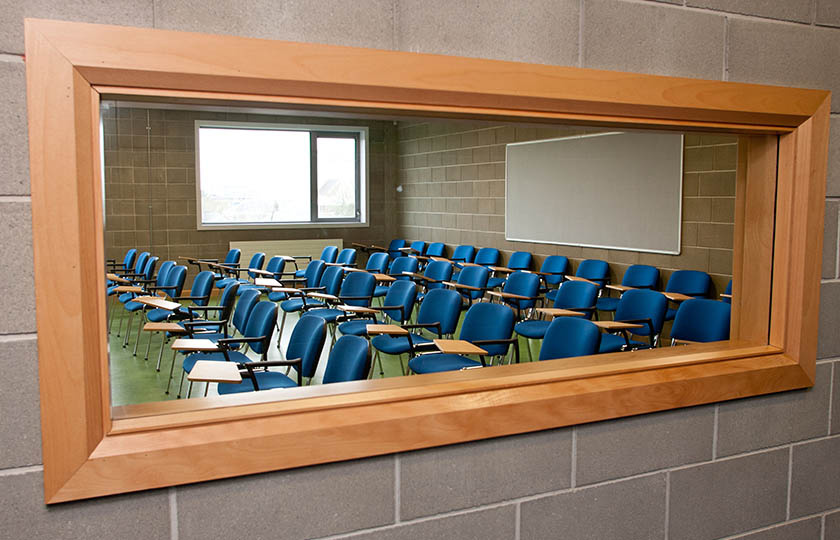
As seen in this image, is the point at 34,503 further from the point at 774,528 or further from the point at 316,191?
the point at 316,191

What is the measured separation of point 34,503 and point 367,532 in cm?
93

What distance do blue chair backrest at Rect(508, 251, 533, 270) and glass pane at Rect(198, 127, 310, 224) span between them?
4.77 m

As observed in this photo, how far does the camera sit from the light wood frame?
5.86ft

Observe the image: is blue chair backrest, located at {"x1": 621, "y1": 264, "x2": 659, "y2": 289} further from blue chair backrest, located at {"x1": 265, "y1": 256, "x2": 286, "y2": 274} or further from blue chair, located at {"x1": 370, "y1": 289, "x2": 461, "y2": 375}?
blue chair backrest, located at {"x1": 265, "y1": 256, "x2": 286, "y2": 274}


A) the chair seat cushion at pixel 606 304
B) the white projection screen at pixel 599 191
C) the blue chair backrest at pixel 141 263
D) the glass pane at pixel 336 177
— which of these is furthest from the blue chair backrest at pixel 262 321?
the glass pane at pixel 336 177

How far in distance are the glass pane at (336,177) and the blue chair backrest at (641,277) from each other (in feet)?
21.7

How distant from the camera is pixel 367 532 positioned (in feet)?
7.30

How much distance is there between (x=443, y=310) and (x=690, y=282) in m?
2.59

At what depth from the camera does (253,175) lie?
12531 millimetres

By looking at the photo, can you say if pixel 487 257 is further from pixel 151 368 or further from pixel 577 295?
pixel 151 368

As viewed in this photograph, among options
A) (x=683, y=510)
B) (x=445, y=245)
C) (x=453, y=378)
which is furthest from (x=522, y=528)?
(x=445, y=245)

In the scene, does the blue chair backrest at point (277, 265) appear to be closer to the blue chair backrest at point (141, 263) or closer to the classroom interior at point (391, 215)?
the classroom interior at point (391, 215)

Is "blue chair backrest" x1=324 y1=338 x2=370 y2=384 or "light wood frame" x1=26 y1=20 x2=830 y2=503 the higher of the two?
"light wood frame" x1=26 y1=20 x2=830 y2=503

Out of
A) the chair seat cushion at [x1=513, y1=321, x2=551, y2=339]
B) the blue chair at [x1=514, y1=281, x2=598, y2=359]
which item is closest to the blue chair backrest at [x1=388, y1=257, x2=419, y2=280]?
the blue chair at [x1=514, y1=281, x2=598, y2=359]
